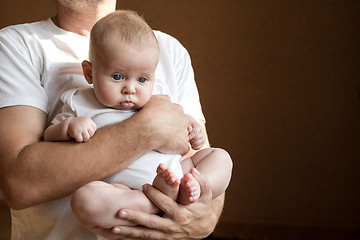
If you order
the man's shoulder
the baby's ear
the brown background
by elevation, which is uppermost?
the man's shoulder

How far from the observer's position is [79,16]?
146 cm

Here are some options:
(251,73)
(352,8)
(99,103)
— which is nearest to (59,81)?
(99,103)

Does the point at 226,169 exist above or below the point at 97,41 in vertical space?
below

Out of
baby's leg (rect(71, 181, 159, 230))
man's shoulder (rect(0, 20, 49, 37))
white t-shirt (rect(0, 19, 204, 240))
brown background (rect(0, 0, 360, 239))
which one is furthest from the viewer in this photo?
brown background (rect(0, 0, 360, 239))

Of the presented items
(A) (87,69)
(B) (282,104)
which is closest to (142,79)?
(A) (87,69)

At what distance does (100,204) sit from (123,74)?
33 cm

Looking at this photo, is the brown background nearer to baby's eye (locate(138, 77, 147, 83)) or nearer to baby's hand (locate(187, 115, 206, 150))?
baby's hand (locate(187, 115, 206, 150))

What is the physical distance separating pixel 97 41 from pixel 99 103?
0.55 ft

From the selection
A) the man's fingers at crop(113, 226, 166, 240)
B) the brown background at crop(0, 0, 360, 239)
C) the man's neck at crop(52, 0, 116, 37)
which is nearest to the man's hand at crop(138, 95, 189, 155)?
the man's fingers at crop(113, 226, 166, 240)

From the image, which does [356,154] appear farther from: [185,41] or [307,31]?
[185,41]

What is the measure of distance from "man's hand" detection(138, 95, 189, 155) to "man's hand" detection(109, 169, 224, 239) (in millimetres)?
138

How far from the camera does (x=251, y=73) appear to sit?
4008 millimetres

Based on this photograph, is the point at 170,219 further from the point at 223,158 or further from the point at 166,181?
the point at 223,158

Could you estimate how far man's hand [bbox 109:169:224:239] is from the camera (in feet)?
3.66
